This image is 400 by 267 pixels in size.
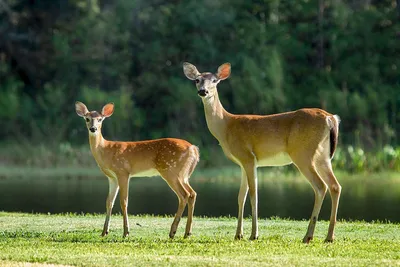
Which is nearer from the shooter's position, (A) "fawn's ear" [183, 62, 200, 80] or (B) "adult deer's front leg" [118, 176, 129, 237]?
(B) "adult deer's front leg" [118, 176, 129, 237]

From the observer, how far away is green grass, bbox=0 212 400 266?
10.1m

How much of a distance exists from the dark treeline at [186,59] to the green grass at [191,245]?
1430 centimetres

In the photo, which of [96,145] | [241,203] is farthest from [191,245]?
[96,145]

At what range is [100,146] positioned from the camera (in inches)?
506

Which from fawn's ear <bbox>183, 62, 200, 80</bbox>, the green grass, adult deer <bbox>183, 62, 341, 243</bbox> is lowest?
the green grass

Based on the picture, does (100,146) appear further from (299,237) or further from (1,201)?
(1,201)

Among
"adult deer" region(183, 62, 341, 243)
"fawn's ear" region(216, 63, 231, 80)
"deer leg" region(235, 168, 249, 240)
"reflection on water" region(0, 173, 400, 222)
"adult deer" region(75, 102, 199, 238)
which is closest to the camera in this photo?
"adult deer" region(183, 62, 341, 243)

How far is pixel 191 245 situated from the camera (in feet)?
37.0

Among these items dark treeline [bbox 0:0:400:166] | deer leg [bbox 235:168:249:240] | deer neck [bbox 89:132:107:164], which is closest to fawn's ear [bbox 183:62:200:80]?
deer neck [bbox 89:132:107:164]

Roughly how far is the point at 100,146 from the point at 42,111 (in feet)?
69.1

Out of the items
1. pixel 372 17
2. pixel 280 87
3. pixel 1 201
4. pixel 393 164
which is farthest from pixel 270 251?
pixel 372 17

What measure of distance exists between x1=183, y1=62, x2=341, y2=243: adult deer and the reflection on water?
5803 mm

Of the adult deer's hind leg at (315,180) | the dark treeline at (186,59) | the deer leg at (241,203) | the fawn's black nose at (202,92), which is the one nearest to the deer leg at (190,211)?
the deer leg at (241,203)

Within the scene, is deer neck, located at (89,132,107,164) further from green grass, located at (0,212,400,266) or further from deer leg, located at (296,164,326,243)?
deer leg, located at (296,164,326,243)
